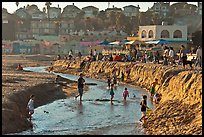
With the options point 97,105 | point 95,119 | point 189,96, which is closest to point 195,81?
point 189,96

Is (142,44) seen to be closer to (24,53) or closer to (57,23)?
(24,53)

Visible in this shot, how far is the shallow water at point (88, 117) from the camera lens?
15263 mm

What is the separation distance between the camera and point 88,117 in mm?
18156

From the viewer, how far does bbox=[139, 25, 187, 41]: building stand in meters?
54.5

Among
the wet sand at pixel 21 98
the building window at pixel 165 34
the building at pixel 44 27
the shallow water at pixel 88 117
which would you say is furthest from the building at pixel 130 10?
the shallow water at pixel 88 117

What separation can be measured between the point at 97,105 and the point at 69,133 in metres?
6.79

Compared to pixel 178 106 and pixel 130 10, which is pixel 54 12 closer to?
pixel 130 10

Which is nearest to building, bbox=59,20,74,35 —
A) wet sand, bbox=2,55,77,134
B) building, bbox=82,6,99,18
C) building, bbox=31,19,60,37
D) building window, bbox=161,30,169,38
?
building, bbox=31,19,60,37

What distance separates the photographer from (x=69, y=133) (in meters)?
Answer: 14.8

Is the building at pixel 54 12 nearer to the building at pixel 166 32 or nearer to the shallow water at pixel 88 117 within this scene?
the building at pixel 166 32

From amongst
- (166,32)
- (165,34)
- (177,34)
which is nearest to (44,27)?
(165,34)

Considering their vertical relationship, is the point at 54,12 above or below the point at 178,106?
above

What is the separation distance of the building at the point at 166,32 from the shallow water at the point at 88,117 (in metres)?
31.0

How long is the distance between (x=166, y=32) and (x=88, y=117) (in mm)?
38766
